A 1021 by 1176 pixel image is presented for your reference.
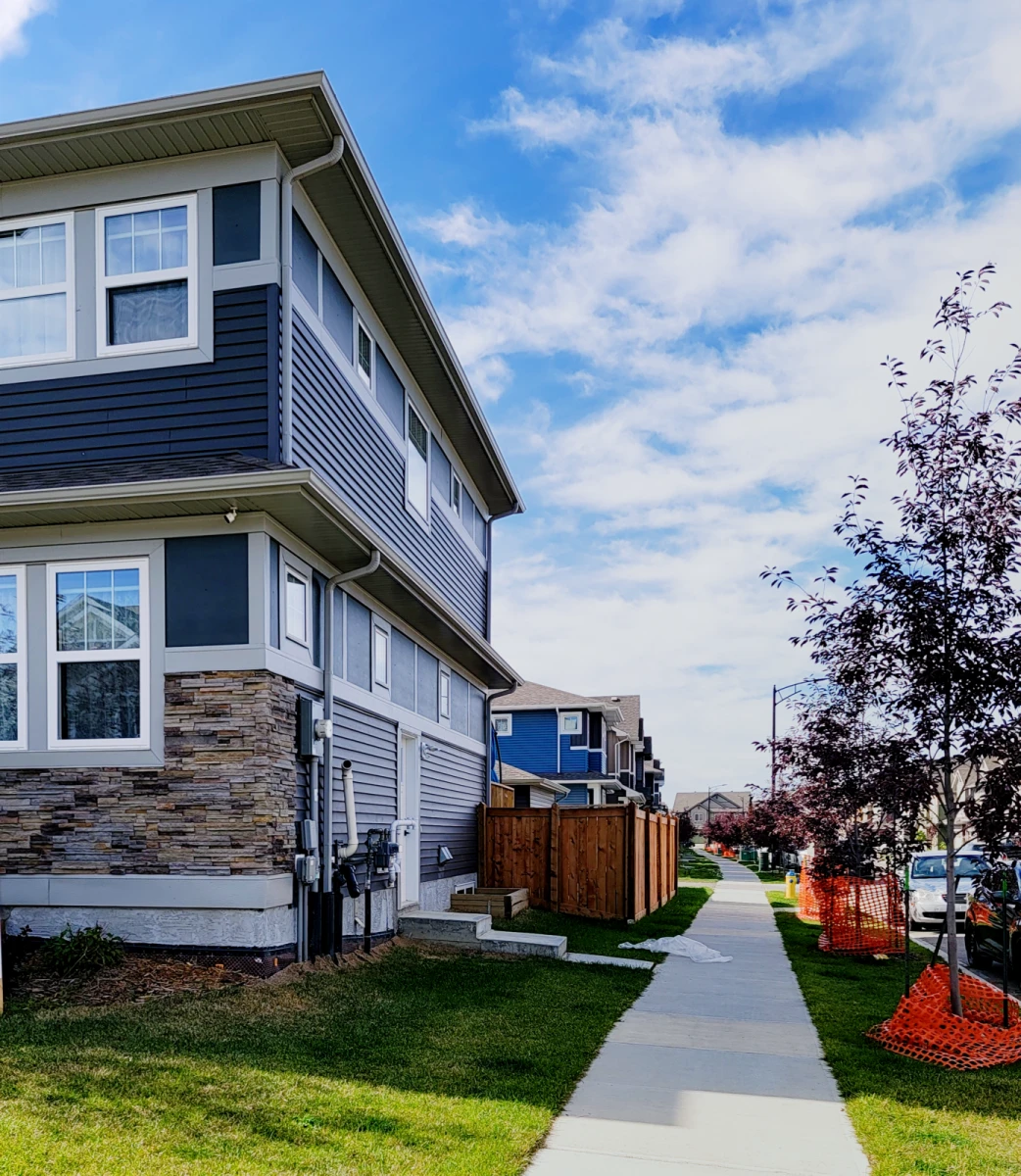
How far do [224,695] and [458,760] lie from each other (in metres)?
9.18

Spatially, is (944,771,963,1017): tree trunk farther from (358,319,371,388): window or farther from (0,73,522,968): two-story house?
(358,319,371,388): window

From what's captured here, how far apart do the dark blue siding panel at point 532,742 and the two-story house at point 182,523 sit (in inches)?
1323

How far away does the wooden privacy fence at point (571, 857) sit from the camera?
1811 cm

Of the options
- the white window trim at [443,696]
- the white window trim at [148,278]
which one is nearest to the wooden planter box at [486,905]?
the white window trim at [443,696]

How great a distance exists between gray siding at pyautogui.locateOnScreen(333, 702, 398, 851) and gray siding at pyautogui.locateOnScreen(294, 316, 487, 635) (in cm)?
219

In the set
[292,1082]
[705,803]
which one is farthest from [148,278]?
[705,803]

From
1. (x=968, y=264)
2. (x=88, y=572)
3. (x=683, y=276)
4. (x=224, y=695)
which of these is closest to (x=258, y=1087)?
(x=224, y=695)

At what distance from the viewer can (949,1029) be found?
847 centimetres

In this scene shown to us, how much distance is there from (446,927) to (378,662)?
312 cm

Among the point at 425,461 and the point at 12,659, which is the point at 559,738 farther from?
the point at 12,659

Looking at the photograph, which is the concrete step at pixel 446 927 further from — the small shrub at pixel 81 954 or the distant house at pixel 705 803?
the distant house at pixel 705 803

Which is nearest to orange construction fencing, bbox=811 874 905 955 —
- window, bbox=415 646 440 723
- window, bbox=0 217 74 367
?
window, bbox=415 646 440 723

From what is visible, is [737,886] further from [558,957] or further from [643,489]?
[558,957]

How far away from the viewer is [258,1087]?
20.7 ft
